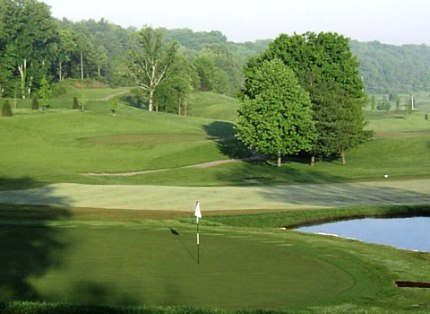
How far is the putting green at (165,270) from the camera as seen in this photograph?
64.7ft

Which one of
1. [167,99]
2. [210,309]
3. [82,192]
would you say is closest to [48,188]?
[82,192]

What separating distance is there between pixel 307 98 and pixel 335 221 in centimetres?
3855

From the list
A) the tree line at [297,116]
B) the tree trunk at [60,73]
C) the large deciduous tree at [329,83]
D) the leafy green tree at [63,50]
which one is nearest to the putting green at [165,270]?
the tree line at [297,116]

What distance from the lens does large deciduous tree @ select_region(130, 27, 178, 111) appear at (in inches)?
5664

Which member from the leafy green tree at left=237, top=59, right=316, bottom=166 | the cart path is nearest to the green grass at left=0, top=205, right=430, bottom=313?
the cart path

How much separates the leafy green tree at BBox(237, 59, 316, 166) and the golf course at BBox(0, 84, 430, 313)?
239cm

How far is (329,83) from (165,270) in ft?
215

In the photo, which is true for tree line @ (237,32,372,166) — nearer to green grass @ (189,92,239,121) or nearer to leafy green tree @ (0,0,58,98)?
green grass @ (189,92,239,121)

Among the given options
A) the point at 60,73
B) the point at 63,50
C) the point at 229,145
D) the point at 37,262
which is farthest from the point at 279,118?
the point at 63,50

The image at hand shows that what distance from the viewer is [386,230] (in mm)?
38656

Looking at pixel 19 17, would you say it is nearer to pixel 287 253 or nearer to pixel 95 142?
pixel 95 142

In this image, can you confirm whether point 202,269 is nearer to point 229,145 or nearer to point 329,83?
point 329,83

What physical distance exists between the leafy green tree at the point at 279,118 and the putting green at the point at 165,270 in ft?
153

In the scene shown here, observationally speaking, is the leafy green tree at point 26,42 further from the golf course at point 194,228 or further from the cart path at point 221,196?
the cart path at point 221,196
